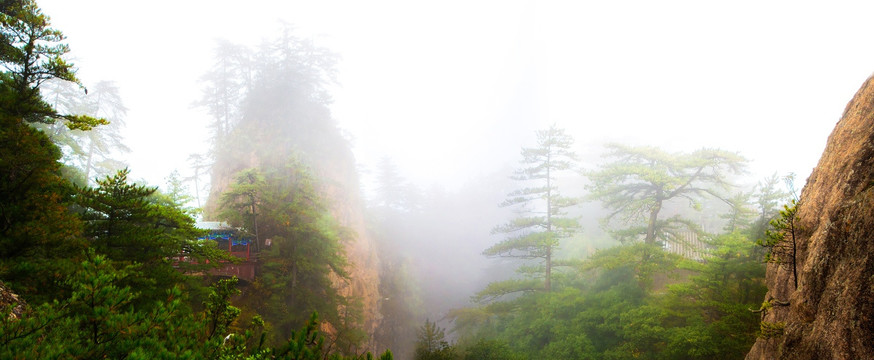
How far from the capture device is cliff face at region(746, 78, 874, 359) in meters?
3.70

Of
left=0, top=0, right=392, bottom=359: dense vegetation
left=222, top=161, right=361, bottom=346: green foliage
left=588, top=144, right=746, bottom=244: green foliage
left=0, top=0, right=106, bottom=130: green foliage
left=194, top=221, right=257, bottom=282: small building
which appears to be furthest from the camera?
left=194, top=221, right=257, bottom=282: small building

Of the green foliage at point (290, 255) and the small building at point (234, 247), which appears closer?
the green foliage at point (290, 255)

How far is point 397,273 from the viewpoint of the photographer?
3231cm

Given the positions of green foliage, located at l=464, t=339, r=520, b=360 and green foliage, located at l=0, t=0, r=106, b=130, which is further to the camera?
green foliage, located at l=464, t=339, r=520, b=360

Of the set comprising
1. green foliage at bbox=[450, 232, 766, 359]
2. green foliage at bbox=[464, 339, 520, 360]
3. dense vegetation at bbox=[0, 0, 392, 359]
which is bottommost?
green foliage at bbox=[464, 339, 520, 360]

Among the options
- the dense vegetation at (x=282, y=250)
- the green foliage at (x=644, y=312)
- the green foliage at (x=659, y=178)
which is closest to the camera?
the dense vegetation at (x=282, y=250)

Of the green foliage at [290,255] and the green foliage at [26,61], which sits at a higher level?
the green foliage at [26,61]

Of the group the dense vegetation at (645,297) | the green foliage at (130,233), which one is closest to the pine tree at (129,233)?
the green foliage at (130,233)

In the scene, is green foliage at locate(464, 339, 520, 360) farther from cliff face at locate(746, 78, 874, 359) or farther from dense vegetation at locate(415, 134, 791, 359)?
cliff face at locate(746, 78, 874, 359)

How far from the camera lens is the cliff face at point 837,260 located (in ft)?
12.1

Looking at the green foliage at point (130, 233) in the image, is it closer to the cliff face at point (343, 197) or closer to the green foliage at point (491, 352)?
the green foliage at point (491, 352)

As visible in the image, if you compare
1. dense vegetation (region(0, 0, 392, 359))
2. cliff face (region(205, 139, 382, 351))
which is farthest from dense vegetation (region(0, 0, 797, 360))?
cliff face (region(205, 139, 382, 351))

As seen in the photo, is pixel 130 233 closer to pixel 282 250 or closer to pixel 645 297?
pixel 282 250

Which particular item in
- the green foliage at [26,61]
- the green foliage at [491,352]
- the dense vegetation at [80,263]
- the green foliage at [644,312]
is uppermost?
the green foliage at [26,61]
